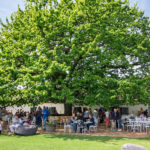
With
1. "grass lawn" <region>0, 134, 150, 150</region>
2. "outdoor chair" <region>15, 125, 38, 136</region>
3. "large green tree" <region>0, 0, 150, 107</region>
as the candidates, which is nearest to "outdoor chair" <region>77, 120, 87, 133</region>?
"large green tree" <region>0, 0, 150, 107</region>

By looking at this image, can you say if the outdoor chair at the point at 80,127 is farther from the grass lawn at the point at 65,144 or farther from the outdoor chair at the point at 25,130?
the outdoor chair at the point at 25,130

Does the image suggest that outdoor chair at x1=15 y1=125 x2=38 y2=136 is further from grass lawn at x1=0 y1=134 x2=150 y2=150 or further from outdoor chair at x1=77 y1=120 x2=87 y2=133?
outdoor chair at x1=77 y1=120 x2=87 y2=133

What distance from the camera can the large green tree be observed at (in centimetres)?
1522

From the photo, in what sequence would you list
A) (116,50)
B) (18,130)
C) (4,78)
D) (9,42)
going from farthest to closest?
1. (9,42)
2. (116,50)
3. (4,78)
4. (18,130)

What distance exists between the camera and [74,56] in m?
16.0

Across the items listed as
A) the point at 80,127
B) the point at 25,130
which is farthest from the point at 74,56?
the point at 25,130

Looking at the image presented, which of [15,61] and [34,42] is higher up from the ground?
[34,42]

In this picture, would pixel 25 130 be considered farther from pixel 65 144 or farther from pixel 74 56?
pixel 74 56

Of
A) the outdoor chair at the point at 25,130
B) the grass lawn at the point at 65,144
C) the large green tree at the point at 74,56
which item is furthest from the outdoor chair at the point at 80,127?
the outdoor chair at the point at 25,130

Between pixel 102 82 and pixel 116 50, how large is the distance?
377 centimetres

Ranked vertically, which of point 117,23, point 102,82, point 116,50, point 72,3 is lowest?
point 102,82

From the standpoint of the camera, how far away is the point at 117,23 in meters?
18.7

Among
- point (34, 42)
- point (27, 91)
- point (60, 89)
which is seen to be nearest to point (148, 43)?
point (60, 89)

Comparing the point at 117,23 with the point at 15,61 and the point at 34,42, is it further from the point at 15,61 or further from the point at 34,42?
the point at 15,61
